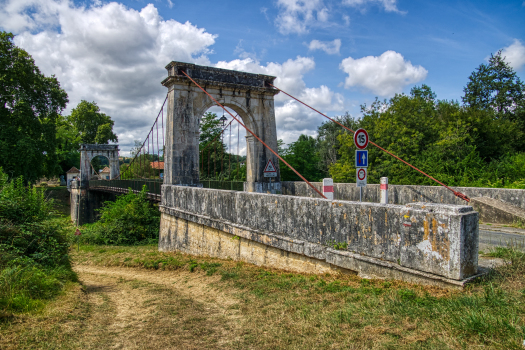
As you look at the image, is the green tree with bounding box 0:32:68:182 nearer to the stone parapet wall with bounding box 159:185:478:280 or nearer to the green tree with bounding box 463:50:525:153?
the stone parapet wall with bounding box 159:185:478:280

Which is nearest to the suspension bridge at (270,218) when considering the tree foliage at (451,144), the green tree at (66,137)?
the tree foliage at (451,144)

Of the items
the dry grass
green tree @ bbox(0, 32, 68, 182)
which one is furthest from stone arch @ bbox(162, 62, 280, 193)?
green tree @ bbox(0, 32, 68, 182)

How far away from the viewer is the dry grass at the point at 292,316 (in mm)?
2180

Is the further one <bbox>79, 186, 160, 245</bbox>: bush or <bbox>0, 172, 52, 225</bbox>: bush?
<bbox>79, 186, 160, 245</bbox>: bush

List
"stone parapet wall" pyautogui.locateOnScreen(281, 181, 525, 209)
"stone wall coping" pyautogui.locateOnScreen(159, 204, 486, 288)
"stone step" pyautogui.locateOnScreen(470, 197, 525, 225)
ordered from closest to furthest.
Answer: "stone wall coping" pyautogui.locateOnScreen(159, 204, 486, 288) < "stone step" pyautogui.locateOnScreen(470, 197, 525, 225) < "stone parapet wall" pyautogui.locateOnScreen(281, 181, 525, 209)

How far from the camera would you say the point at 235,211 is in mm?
6172

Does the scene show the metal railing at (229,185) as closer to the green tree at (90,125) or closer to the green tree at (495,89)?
the green tree at (495,89)

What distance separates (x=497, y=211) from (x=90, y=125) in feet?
147

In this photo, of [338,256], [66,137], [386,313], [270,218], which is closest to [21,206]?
[270,218]

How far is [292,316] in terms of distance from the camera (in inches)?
117

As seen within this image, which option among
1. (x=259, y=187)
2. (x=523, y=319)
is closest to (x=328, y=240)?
(x=523, y=319)

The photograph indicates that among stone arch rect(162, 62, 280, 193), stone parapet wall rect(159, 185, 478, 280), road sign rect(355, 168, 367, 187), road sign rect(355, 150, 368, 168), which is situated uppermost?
stone arch rect(162, 62, 280, 193)

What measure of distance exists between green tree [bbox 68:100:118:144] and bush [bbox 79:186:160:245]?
31.5m

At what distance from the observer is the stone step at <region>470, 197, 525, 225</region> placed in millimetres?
5910
